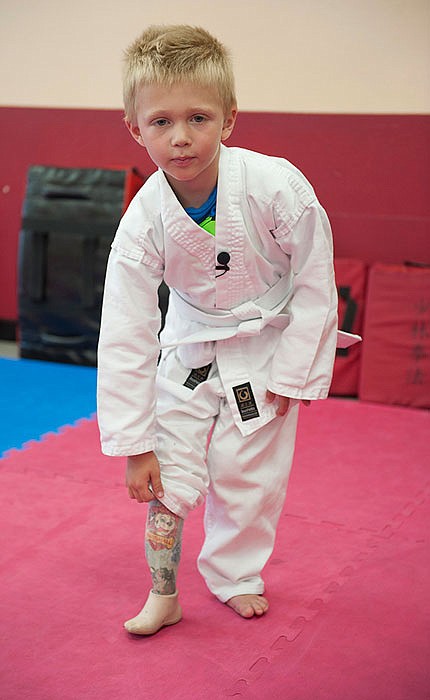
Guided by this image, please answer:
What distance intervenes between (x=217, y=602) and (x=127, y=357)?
74cm

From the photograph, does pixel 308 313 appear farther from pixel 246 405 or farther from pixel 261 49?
pixel 261 49

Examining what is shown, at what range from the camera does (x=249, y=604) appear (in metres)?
2.38

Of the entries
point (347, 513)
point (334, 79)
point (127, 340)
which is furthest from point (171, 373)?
point (334, 79)

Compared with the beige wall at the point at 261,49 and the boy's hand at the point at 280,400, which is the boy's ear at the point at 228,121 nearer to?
the boy's hand at the point at 280,400

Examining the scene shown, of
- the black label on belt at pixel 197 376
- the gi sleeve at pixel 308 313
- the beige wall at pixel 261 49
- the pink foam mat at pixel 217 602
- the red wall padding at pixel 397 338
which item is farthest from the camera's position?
the beige wall at pixel 261 49

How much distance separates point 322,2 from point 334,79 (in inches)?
14.4

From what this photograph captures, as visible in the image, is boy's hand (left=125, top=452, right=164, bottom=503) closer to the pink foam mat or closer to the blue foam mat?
the pink foam mat

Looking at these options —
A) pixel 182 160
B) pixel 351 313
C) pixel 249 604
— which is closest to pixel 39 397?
pixel 351 313

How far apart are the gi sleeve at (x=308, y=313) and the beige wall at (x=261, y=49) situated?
2552mm

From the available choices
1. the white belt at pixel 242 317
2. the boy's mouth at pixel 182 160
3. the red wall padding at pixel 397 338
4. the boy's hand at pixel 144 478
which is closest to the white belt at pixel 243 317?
the white belt at pixel 242 317

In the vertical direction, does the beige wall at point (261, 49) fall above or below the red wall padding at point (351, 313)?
above

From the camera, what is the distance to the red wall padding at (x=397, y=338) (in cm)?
431

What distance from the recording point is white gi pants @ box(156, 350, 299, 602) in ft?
7.32

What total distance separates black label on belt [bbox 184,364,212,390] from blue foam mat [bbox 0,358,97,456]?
59.4 inches
